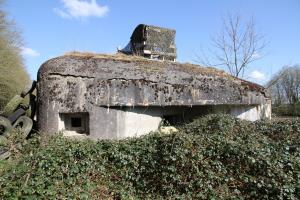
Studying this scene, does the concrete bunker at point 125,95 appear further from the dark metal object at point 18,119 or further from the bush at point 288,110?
the bush at point 288,110

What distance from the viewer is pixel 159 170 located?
541 cm

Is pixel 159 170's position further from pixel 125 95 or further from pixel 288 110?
pixel 288 110

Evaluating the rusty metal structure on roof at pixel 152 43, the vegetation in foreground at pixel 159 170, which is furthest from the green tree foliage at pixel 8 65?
the vegetation in foreground at pixel 159 170

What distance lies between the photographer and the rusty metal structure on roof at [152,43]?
12648mm

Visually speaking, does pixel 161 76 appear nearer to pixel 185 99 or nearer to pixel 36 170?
pixel 185 99

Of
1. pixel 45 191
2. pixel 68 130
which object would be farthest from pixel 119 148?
pixel 68 130

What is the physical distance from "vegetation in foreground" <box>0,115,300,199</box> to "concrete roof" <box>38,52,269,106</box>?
2.51 metres

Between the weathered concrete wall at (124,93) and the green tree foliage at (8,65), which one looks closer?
the weathered concrete wall at (124,93)

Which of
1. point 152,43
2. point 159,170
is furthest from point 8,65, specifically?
point 159,170

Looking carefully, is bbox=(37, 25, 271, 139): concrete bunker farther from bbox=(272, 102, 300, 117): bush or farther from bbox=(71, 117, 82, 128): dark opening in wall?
bbox=(272, 102, 300, 117): bush

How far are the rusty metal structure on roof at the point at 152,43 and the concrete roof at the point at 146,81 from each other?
118 inches

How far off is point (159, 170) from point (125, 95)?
3.13 m

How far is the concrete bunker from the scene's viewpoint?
788cm

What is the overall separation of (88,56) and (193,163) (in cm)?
474
